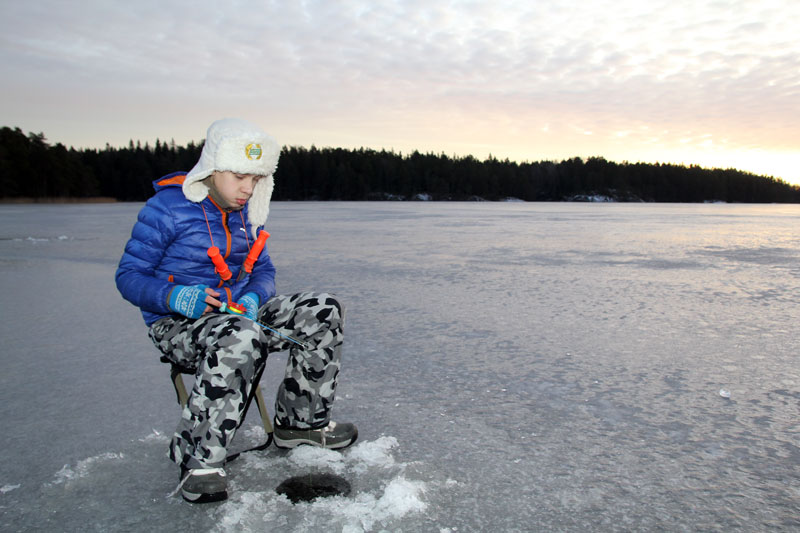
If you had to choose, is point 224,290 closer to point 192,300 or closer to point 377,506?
point 192,300

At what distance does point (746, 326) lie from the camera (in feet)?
13.4

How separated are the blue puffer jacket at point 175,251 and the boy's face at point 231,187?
0.07 metres

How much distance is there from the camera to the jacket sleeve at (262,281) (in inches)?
93.0

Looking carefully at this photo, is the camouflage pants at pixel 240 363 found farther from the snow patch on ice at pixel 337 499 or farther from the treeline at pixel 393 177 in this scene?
the treeline at pixel 393 177

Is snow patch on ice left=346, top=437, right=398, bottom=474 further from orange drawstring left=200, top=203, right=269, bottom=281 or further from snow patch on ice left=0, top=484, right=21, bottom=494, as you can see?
snow patch on ice left=0, top=484, right=21, bottom=494

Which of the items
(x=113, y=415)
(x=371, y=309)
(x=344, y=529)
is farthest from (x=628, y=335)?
(x=113, y=415)

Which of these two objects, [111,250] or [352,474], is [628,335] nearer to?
[352,474]

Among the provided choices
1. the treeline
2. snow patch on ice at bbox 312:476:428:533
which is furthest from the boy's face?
the treeline

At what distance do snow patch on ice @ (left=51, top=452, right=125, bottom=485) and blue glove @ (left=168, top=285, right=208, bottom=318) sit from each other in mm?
642

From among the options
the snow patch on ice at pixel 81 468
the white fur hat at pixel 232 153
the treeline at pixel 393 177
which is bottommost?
the snow patch on ice at pixel 81 468

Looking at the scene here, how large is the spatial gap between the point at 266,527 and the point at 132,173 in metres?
102

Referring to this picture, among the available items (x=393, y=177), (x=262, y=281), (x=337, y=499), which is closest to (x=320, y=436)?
(x=337, y=499)

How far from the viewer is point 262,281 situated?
2418mm

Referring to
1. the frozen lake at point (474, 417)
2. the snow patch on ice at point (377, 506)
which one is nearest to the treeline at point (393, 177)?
the frozen lake at point (474, 417)
